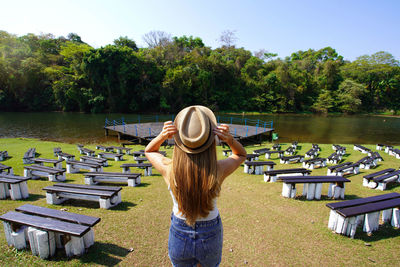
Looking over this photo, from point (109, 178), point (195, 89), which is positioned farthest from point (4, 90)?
point (109, 178)

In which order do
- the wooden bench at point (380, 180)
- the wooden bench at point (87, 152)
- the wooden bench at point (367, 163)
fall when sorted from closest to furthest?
the wooden bench at point (380, 180), the wooden bench at point (367, 163), the wooden bench at point (87, 152)

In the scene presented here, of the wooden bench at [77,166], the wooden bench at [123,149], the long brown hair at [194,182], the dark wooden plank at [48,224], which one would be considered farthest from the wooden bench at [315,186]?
the wooden bench at [123,149]

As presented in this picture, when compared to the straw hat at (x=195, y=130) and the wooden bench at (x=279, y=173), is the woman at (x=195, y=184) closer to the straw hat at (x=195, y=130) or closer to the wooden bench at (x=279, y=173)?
the straw hat at (x=195, y=130)

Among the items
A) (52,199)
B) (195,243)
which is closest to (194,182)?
(195,243)

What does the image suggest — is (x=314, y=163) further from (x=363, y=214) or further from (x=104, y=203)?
(x=104, y=203)

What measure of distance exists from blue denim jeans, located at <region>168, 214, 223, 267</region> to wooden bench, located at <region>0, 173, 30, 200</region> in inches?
212

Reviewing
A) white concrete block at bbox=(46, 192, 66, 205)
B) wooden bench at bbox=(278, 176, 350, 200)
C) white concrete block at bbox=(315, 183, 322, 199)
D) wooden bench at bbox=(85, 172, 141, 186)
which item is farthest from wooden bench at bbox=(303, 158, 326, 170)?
white concrete block at bbox=(46, 192, 66, 205)

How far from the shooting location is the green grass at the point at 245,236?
3080 millimetres

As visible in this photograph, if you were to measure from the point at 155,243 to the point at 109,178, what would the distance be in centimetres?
348

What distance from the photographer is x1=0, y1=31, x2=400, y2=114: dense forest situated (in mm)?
42000

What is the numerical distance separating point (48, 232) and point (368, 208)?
214 inches

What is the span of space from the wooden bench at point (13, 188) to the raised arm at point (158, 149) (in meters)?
5.06

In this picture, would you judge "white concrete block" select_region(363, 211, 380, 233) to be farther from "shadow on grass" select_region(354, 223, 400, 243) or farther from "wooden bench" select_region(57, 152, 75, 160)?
"wooden bench" select_region(57, 152, 75, 160)

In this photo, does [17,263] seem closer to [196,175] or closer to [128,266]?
[128,266]
